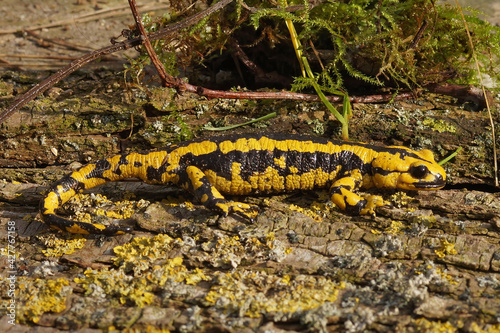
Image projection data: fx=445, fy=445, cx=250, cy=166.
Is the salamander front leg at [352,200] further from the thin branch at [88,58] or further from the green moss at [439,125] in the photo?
the thin branch at [88,58]

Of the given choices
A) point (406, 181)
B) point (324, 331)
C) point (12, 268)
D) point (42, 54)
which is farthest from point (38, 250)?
point (42, 54)

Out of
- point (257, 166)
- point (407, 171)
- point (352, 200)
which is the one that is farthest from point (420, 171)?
point (257, 166)

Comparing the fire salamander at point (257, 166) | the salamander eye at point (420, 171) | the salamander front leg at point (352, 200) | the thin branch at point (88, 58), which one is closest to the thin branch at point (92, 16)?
the thin branch at point (88, 58)

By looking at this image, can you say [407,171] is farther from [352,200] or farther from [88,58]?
[88,58]

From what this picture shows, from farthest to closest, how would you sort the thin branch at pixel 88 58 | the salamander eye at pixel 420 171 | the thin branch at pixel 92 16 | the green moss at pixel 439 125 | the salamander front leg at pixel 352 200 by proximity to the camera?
the thin branch at pixel 92 16, the green moss at pixel 439 125, the thin branch at pixel 88 58, the salamander eye at pixel 420 171, the salamander front leg at pixel 352 200

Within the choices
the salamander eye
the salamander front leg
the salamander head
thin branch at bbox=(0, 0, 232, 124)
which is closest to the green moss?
the salamander head

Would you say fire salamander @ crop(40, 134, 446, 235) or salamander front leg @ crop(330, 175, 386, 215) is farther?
fire salamander @ crop(40, 134, 446, 235)

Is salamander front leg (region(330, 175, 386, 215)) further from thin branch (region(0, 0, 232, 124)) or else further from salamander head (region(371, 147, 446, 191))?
thin branch (region(0, 0, 232, 124))
